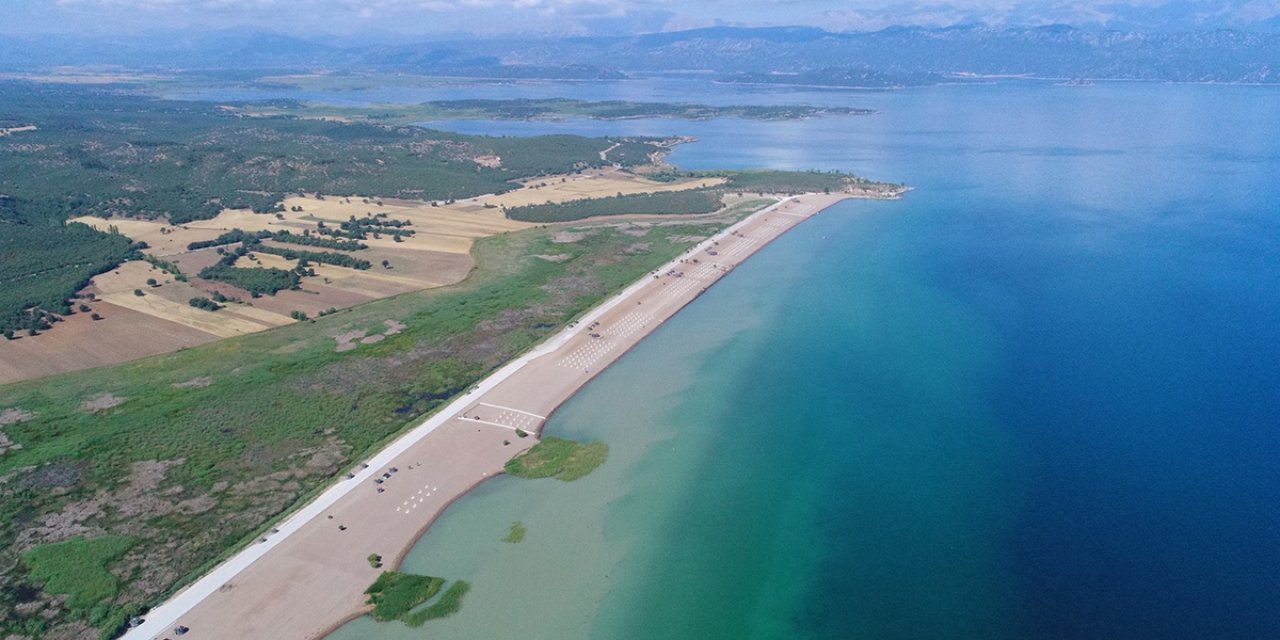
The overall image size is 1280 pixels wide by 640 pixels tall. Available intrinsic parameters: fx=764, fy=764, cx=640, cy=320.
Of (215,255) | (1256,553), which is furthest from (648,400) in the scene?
(215,255)

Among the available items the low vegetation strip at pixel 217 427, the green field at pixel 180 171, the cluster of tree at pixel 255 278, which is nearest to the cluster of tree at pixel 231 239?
the green field at pixel 180 171

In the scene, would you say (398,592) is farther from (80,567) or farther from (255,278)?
(255,278)

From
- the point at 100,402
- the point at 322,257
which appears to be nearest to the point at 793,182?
the point at 322,257

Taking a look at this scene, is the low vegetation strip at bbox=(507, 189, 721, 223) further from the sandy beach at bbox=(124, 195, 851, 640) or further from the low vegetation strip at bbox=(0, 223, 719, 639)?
the sandy beach at bbox=(124, 195, 851, 640)

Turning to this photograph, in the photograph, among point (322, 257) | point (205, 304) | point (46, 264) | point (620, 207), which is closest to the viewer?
point (205, 304)

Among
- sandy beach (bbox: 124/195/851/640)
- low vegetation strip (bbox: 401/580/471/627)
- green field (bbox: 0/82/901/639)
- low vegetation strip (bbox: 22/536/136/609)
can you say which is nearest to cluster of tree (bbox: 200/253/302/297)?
green field (bbox: 0/82/901/639)

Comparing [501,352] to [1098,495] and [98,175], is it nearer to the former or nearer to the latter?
[1098,495]
